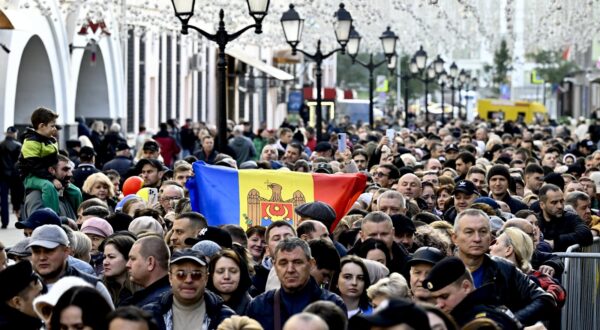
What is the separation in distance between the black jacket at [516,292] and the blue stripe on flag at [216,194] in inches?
198

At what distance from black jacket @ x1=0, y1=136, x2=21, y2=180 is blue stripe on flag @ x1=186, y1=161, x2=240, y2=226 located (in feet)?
38.6

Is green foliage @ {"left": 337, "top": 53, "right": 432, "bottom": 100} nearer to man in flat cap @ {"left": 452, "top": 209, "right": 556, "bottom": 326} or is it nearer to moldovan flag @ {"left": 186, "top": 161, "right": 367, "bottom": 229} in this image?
moldovan flag @ {"left": 186, "top": 161, "right": 367, "bottom": 229}

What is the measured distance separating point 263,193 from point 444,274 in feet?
22.2

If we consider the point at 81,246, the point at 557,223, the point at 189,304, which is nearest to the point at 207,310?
the point at 189,304

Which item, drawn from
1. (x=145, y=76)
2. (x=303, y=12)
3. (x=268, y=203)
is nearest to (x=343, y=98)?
(x=145, y=76)

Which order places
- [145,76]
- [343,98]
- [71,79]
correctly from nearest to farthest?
[71,79] → [145,76] → [343,98]

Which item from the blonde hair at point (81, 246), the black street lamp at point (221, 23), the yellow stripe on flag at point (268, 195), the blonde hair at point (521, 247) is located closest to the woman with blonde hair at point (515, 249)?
the blonde hair at point (521, 247)

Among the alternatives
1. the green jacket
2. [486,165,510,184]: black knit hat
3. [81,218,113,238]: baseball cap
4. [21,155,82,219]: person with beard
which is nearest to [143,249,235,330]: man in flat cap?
[81,218,113,238]: baseball cap

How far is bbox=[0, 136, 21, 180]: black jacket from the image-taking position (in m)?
27.3

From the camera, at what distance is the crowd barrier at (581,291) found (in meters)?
13.9

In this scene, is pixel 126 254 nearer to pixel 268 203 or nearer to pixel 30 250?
pixel 30 250

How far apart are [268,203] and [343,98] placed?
69.1m

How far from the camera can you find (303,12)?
4428 cm

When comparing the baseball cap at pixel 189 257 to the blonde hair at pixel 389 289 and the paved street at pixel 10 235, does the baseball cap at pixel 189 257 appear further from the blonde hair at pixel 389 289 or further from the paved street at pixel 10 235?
the paved street at pixel 10 235
